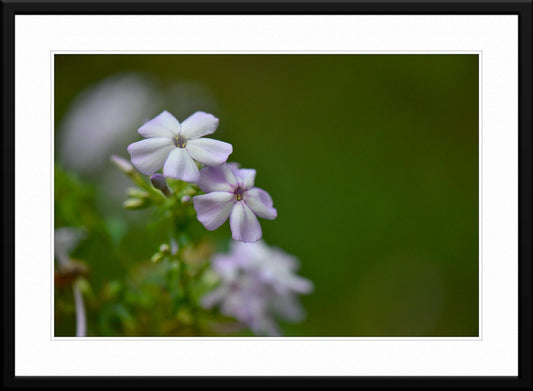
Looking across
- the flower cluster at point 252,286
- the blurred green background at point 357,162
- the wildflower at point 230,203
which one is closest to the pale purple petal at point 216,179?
the wildflower at point 230,203

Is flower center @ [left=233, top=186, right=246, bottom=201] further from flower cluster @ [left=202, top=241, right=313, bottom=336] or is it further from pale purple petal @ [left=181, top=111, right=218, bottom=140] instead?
flower cluster @ [left=202, top=241, right=313, bottom=336]

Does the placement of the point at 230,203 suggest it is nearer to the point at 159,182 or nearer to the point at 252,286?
the point at 159,182

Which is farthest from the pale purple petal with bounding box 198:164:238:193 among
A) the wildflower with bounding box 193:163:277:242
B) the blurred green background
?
the blurred green background

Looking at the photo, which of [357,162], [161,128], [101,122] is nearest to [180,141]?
[161,128]
